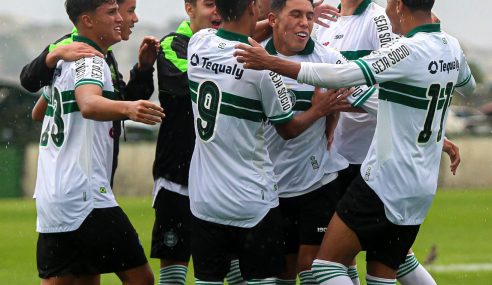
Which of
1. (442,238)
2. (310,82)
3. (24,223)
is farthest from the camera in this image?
(24,223)

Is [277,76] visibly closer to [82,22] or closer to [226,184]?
[226,184]

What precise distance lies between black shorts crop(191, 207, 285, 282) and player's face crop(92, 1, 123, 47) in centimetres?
127

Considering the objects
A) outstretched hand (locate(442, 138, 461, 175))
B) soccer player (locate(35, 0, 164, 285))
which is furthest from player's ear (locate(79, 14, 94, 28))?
outstretched hand (locate(442, 138, 461, 175))

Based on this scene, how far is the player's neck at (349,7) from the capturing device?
29.2 feet

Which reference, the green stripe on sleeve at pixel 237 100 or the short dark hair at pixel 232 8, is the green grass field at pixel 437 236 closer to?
the green stripe on sleeve at pixel 237 100

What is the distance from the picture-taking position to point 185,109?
27.9 feet

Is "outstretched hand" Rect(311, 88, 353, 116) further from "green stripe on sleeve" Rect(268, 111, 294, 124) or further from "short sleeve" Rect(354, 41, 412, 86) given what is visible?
"short sleeve" Rect(354, 41, 412, 86)

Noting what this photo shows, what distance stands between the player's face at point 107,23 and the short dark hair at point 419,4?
70.6 inches

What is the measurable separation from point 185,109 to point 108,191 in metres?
1.38

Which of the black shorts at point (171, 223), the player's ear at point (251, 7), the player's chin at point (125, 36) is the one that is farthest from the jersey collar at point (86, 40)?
the black shorts at point (171, 223)

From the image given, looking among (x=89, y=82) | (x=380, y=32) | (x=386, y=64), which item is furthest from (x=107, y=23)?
(x=380, y=32)

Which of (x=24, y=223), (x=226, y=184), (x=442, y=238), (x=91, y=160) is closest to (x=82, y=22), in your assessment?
(x=91, y=160)

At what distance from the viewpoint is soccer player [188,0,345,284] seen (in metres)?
7.07

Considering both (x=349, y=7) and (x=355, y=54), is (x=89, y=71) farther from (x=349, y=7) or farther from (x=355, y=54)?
(x=349, y=7)
